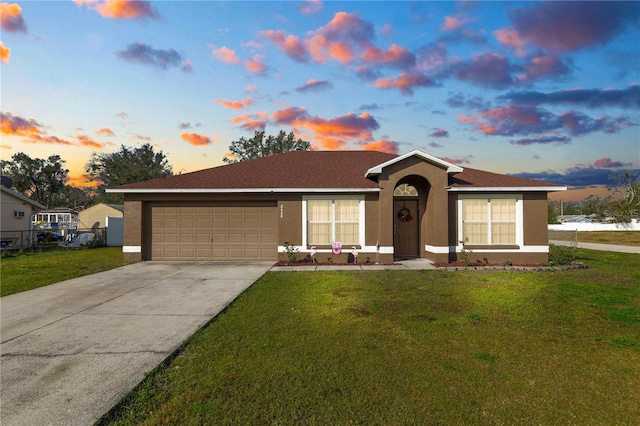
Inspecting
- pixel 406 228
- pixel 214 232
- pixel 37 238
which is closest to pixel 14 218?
pixel 37 238

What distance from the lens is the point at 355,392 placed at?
392 centimetres

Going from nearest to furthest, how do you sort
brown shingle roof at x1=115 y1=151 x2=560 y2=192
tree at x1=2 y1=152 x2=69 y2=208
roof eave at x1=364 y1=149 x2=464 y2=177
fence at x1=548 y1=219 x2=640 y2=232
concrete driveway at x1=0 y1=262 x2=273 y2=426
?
1. concrete driveway at x1=0 y1=262 x2=273 y2=426
2. roof eave at x1=364 y1=149 x2=464 y2=177
3. brown shingle roof at x1=115 y1=151 x2=560 y2=192
4. fence at x1=548 y1=219 x2=640 y2=232
5. tree at x1=2 y1=152 x2=69 y2=208

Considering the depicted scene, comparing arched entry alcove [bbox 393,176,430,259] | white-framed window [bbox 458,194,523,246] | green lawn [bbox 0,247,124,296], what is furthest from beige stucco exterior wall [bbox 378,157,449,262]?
green lawn [bbox 0,247,124,296]

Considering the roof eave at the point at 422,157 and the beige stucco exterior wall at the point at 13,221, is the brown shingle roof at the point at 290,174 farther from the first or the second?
the beige stucco exterior wall at the point at 13,221

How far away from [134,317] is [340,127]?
20.2 meters

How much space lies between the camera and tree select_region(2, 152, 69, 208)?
197 ft

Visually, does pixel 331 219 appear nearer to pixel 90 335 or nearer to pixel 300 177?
pixel 300 177

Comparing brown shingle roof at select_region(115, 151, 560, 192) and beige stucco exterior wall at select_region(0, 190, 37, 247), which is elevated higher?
brown shingle roof at select_region(115, 151, 560, 192)

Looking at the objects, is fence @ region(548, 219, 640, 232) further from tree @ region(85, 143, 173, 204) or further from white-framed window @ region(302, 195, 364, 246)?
tree @ region(85, 143, 173, 204)

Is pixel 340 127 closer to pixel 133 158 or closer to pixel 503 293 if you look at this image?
pixel 503 293

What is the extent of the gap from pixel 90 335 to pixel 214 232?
9824 mm

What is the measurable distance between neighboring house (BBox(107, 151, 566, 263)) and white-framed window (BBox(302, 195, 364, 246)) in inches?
A: 1.6

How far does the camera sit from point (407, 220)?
15867 mm

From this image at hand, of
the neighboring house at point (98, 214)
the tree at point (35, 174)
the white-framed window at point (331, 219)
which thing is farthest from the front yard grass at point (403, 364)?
the tree at point (35, 174)
